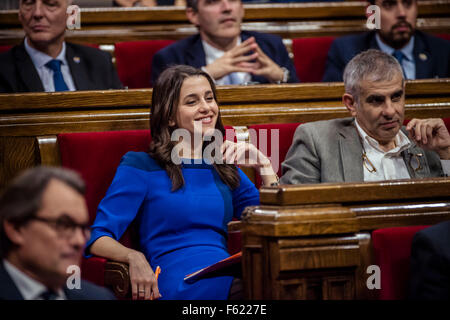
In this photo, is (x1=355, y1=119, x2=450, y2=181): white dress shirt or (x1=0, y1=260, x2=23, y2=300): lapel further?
(x1=355, y1=119, x2=450, y2=181): white dress shirt

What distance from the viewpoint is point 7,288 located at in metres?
0.59

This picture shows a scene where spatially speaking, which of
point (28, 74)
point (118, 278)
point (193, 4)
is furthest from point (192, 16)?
point (118, 278)

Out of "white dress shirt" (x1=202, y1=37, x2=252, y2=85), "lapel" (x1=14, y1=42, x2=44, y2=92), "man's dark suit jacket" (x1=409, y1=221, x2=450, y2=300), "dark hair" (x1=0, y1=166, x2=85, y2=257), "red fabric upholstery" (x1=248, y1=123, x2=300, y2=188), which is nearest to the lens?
"dark hair" (x1=0, y1=166, x2=85, y2=257)

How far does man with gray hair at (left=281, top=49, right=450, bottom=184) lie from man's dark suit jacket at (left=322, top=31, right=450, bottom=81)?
545 millimetres

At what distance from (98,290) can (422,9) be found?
1.77m

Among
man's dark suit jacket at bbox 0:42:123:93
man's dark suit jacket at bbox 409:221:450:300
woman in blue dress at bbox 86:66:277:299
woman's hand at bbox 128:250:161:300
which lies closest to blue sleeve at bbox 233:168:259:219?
woman in blue dress at bbox 86:66:277:299

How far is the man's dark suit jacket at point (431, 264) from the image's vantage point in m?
0.77

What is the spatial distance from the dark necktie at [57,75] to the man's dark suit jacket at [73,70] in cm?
3

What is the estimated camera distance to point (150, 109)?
139 centimetres

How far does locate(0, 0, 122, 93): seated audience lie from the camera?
63.9 inches

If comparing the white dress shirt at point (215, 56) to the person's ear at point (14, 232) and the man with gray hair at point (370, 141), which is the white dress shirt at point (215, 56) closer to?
the man with gray hair at point (370, 141)

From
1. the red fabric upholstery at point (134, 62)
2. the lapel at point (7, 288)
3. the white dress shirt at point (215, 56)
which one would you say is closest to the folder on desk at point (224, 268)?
the lapel at point (7, 288)

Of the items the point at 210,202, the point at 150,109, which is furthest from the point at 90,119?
the point at 210,202

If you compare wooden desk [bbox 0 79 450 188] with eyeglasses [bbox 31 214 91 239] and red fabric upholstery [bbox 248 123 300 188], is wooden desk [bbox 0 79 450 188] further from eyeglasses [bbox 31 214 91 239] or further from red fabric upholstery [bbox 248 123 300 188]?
eyeglasses [bbox 31 214 91 239]
